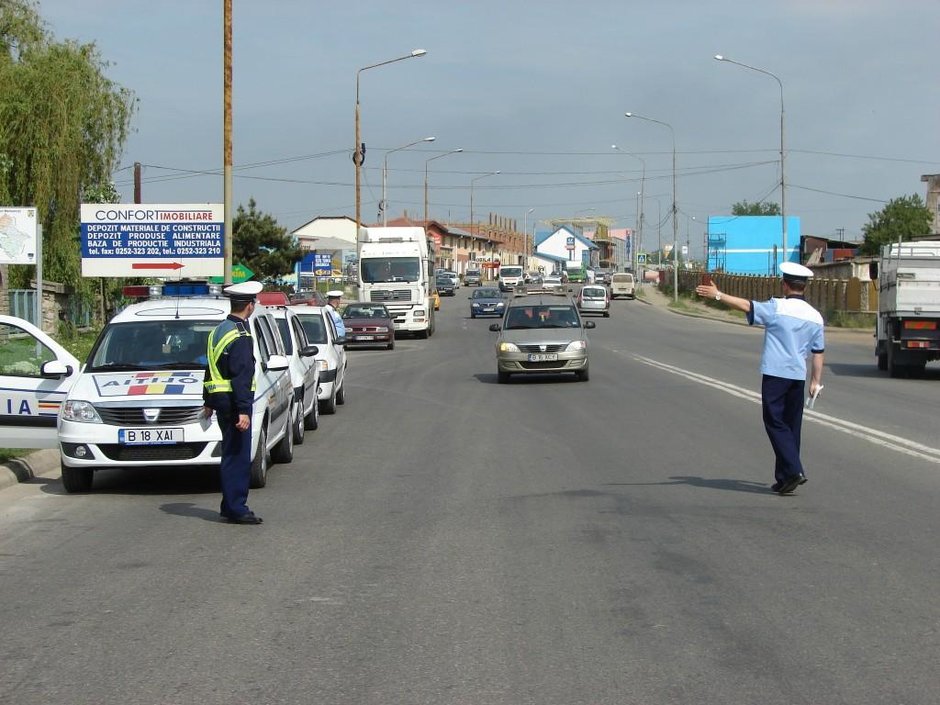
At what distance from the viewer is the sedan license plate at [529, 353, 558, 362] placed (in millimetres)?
23188

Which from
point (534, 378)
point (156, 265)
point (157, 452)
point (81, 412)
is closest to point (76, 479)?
point (81, 412)

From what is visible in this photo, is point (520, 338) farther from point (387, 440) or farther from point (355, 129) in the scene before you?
point (355, 129)

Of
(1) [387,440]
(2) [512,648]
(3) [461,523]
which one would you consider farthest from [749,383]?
(2) [512,648]

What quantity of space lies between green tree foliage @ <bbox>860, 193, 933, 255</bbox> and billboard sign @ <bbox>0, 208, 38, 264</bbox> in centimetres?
8214

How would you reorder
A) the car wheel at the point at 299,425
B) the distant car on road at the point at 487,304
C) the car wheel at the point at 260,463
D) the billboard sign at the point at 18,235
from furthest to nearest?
the distant car on road at the point at 487,304 → the billboard sign at the point at 18,235 → the car wheel at the point at 299,425 → the car wheel at the point at 260,463

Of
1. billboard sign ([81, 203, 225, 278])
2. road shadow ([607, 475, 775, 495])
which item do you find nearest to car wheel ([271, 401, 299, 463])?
road shadow ([607, 475, 775, 495])

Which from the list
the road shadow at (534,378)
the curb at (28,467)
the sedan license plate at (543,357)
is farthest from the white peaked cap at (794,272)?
the road shadow at (534,378)

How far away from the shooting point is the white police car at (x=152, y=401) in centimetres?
1044

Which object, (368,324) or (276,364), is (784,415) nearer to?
(276,364)

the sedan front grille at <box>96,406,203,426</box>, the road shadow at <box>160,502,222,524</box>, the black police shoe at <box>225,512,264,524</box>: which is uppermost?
the sedan front grille at <box>96,406,203,426</box>

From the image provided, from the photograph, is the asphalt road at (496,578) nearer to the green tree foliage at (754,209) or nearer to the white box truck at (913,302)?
the white box truck at (913,302)

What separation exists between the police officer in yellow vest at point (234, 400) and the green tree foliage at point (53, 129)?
81.0ft

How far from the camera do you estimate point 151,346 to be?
11648 mm

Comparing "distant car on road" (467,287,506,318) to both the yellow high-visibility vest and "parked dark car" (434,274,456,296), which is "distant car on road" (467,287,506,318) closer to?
"parked dark car" (434,274,456,296)
